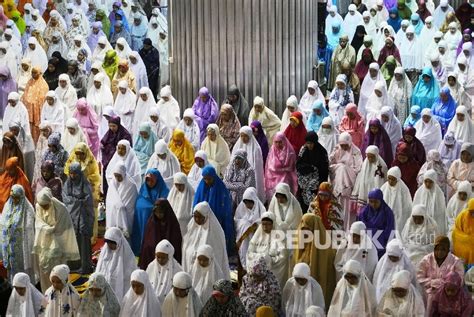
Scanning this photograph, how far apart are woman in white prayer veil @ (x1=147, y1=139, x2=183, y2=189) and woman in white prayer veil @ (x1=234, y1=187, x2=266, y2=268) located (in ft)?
4.07

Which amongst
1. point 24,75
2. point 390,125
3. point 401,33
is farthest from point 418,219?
point 401,33

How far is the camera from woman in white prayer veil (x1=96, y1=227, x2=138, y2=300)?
12.3 metres

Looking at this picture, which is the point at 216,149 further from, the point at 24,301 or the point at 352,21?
the point at 352,21

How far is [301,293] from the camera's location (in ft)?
38.6

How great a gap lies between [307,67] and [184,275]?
584cm

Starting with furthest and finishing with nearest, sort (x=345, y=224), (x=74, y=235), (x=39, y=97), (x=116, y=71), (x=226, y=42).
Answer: (x=116, y=71) < (x=39, y=97) < (x=226, y=42) < (x=345, y=224) < (x=74, y=235)

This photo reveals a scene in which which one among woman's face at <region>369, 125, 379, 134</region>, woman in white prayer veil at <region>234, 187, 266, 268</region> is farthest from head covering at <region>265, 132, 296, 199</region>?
woman in white prayer veil at <region>234, 187, 266, 268</region>

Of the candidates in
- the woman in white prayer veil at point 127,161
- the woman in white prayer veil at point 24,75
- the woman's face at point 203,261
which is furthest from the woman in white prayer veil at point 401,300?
the woman in white prayer veil at point 24,75

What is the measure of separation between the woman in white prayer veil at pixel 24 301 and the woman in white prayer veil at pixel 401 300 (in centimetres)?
282

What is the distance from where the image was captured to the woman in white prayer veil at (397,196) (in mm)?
13844

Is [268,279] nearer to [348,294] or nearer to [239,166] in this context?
[348,294]

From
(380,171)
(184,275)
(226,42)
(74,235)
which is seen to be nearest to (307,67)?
(226,42)

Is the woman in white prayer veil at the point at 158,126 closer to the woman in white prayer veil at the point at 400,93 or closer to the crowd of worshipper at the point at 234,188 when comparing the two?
the crowd of worshipper at the point at 234,188

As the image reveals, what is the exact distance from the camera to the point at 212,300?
36.9ft
